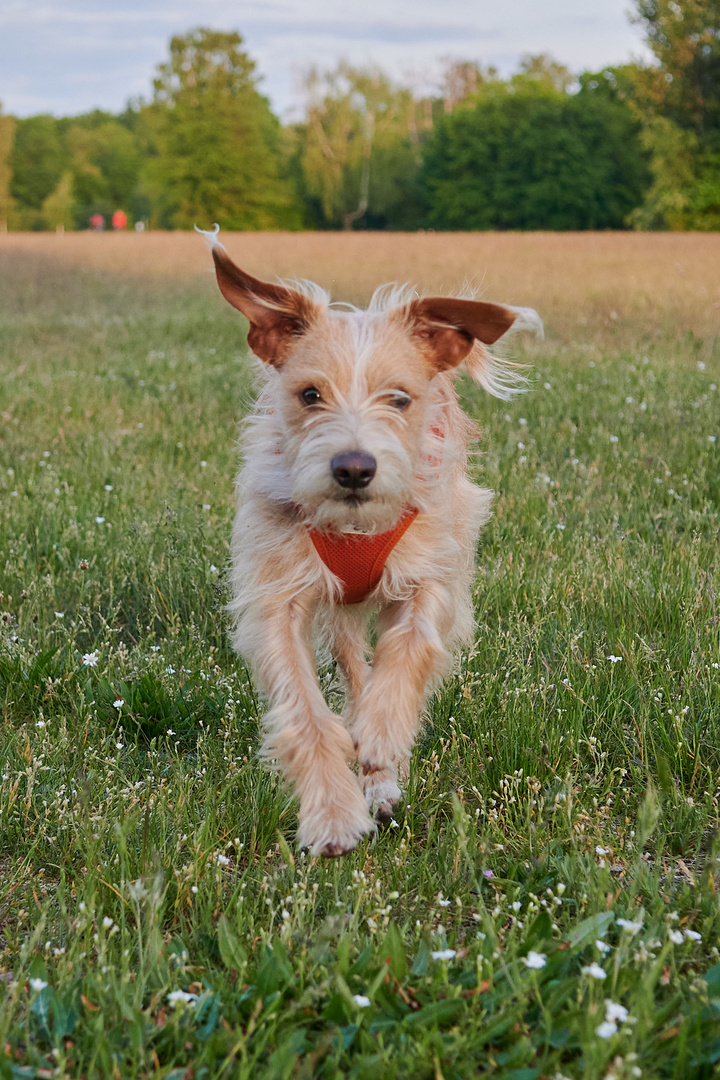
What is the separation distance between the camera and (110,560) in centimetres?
467

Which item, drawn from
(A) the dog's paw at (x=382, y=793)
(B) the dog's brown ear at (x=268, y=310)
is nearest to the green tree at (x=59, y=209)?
(B) the dog's brown ear at (x=268, y=310)

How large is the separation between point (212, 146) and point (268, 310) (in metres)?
73.8

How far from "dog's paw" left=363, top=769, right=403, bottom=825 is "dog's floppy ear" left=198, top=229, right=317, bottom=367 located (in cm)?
134

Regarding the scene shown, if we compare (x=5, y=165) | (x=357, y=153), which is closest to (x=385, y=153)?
(x=357, y=153)

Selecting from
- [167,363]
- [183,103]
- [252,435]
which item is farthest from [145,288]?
[183,103]

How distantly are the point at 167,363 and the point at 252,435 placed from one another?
22.6 ft

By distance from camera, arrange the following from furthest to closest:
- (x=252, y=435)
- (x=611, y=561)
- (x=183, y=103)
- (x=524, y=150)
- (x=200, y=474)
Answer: (x=183, y=103), (x=524, y=150), (x=200, y=474), (x=611, y=561), (x=252, y=435)

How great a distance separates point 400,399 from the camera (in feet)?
9.86

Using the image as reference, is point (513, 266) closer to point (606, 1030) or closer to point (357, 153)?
point (606, 1030)

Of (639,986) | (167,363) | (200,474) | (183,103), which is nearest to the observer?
(639,986)

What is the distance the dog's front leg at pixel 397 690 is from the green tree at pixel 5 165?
8414cm

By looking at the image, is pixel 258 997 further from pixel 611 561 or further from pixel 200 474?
pixel 200 474

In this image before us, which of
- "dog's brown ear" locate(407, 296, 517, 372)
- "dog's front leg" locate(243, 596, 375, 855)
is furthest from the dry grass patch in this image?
"dog's front leg" locate(243, 596, 375, 855)

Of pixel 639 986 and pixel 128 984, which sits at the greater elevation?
pixel 639 986
